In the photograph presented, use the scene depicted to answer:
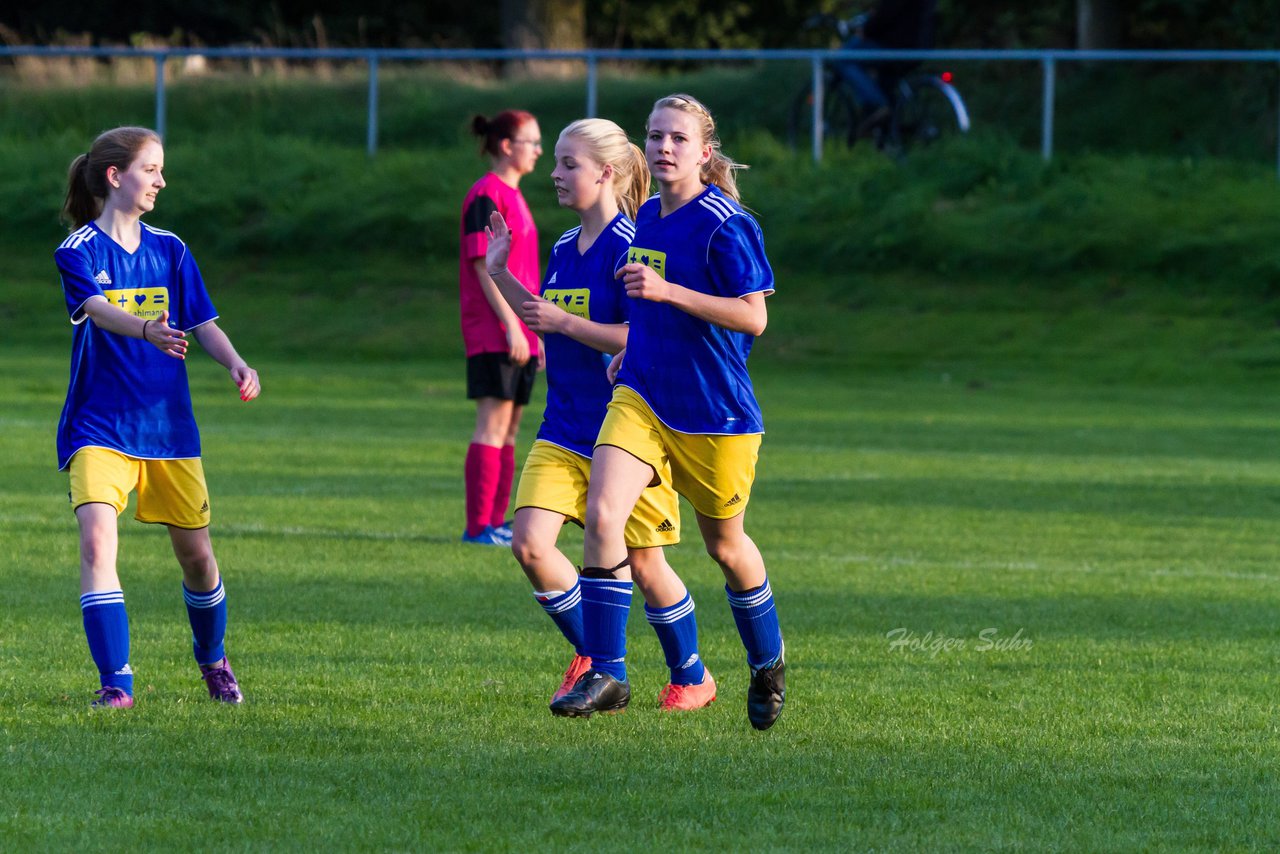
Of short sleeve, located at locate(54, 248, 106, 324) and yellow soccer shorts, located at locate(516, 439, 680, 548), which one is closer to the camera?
short sleeve, located at locate(54, 248, 106, 324)

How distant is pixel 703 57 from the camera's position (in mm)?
26719

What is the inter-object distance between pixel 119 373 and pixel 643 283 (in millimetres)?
1698

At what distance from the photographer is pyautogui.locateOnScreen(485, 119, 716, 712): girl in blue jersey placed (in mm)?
6172

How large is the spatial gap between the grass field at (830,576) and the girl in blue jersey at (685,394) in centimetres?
29

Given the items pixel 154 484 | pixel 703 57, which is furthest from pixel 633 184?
pixel 703 57

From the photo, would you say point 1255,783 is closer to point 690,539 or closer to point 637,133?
point 690,539

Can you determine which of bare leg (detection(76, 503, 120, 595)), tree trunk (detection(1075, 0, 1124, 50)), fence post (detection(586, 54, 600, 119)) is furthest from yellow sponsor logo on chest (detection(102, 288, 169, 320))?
tree trunk (detection(1075, 0, 1124, 50))

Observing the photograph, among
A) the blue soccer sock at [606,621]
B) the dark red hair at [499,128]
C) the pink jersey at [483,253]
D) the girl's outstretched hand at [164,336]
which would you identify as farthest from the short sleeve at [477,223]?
the blue soccer sock at [606,621]

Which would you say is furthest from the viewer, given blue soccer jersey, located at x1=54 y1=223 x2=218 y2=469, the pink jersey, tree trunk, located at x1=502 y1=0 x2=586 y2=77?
tree trunk, located at x1=502 y1=0 x2=586 y2=77

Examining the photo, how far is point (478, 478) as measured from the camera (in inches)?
395

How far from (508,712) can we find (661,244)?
148 cm

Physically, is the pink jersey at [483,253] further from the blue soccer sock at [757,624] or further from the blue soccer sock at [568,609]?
the blue soccer sock at [757,624]

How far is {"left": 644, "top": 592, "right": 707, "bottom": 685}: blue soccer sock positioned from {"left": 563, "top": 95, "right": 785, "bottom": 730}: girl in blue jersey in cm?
27

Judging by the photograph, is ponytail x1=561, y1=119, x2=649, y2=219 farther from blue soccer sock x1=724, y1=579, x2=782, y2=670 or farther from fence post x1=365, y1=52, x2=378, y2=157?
fence post x1=365, y1=52, x2=378, y2=157
